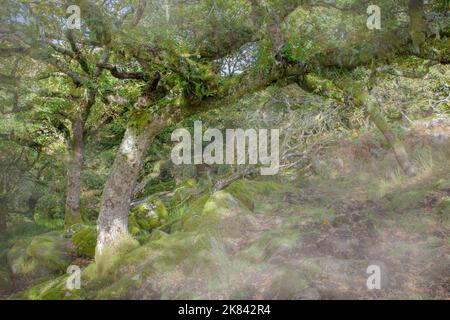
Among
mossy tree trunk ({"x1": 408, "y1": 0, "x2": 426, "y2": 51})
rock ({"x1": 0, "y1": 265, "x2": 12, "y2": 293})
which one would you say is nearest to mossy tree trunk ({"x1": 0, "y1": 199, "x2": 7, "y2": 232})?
rock ({"x1": 0, "y1": 265, "x2": 12, "y2": 293})

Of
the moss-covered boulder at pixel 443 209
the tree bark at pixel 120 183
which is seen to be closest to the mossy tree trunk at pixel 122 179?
the tree bark at pixel 120 183

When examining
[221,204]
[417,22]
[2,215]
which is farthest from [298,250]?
[2,215]

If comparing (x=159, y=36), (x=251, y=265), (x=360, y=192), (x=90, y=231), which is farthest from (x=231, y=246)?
(x=360, y=192)

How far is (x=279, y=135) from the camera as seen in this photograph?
15.0 m

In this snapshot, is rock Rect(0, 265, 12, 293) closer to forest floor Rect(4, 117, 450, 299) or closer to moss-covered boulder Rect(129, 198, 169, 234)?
forest floor Rect(4, 117, 450, 299)

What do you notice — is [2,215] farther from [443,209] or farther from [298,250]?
[443,209]

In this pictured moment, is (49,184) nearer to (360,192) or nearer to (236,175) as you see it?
(236,175)

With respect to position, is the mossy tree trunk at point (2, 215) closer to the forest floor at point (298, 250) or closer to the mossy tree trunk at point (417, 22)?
the forest floor at point (298, 250)

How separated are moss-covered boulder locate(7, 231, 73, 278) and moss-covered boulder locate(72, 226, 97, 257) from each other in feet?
1.12

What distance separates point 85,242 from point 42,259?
3.88 feet

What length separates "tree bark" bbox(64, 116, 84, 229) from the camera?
12133mm

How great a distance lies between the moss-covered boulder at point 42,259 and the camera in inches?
338

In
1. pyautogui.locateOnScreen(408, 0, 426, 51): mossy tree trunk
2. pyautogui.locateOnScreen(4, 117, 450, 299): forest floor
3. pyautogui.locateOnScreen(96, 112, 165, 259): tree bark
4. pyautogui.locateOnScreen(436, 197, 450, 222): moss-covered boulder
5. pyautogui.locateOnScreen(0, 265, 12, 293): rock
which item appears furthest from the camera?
pyautogui.locateOnScreen(0, 265, 12, 293): rock

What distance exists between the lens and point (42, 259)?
8.77m
